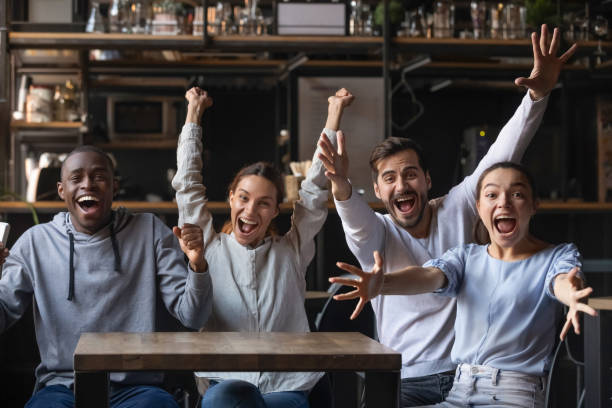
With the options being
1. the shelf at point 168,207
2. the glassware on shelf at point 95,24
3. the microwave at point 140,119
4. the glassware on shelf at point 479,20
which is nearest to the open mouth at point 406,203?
the shelf at point 168,207

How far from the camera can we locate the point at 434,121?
8.03 meters

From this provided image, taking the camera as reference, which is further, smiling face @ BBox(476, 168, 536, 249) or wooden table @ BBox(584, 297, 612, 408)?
wooden table @ BBox(584, 297, 612, 408)

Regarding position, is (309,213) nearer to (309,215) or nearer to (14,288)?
(309,215)

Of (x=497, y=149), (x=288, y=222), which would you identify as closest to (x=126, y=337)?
(x=497, y=149)

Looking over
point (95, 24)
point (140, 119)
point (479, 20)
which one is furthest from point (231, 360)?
point (140, 119)

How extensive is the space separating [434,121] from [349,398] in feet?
19.2

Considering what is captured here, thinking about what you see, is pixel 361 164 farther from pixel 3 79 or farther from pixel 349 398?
pixel 349 398

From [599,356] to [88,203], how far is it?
1.70 meters

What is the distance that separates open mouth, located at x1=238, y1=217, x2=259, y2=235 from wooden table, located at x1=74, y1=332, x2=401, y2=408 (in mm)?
691

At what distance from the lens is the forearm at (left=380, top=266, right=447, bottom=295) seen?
2.17 m

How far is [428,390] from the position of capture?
240cm

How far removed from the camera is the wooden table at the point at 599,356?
2.85 meters

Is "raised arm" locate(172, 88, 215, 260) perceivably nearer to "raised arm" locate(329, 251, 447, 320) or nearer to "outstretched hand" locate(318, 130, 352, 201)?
"outstretched hand" locate(318, 130, 352, 201)

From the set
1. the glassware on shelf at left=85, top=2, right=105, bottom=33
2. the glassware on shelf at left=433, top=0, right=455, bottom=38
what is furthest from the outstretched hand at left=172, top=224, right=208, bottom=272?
the glassware on shelf at left=433, top=0, right=455, bottom=38
